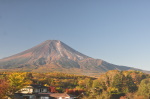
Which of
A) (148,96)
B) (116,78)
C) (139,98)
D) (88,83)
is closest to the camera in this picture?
(139,98)

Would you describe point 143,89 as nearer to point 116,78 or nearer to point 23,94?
point 116,78

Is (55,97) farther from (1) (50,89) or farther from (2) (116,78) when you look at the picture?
(2) (116,78)

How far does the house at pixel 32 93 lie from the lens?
47.7 m

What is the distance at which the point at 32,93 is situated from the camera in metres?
49.4

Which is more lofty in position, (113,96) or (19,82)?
(19,82)

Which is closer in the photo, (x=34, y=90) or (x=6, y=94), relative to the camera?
(x=6, y=94)

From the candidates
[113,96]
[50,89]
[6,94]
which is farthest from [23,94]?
[113,96]

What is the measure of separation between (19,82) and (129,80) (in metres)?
38.5

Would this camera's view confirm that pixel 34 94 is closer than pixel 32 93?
Yes

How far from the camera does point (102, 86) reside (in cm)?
6850

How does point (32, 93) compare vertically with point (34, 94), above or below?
above

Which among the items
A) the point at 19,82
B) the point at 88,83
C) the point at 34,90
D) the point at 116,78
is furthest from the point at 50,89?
the point at 116,78

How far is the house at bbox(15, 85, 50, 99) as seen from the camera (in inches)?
1876

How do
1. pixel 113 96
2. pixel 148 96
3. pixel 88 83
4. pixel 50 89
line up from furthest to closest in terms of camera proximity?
pixel 88 83 → pixel 50 89 → pixel 113 96 → pixel 148 96
